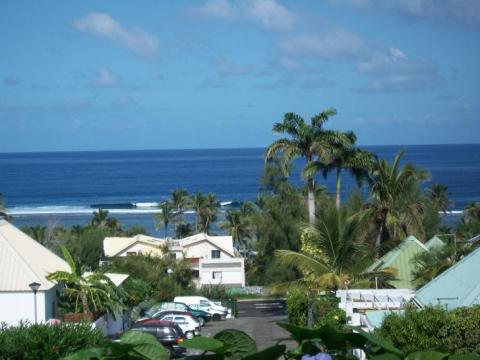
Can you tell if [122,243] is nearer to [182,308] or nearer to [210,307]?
[210,307]

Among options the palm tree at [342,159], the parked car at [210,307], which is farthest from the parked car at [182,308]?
the palm tree at [342,159]

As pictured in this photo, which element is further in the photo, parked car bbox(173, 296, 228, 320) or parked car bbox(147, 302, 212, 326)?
parked car bbox(173, 296, 228, 320)

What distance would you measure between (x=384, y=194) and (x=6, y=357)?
25004mm

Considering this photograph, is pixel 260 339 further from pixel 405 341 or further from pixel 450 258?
pixel 405 341

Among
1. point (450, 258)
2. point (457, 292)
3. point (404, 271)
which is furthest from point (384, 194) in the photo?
point (457, 292)

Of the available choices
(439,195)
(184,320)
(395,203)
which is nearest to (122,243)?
(184,320)

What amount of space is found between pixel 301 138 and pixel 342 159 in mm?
2514

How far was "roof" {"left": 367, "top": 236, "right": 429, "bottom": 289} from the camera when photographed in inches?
1275


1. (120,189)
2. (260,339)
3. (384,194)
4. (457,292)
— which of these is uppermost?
(120,189)

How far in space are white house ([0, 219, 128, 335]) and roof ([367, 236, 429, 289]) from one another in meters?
11.3

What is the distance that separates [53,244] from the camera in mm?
58562

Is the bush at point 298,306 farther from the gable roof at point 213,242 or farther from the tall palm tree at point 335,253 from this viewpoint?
the gable roof at point 213,242

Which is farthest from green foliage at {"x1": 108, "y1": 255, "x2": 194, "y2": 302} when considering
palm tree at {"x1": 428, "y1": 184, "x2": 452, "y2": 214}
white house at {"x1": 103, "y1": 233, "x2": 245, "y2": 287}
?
A: palm tree at {"x1": 428, "y1": 184, "x2": 452, "y2": 214}

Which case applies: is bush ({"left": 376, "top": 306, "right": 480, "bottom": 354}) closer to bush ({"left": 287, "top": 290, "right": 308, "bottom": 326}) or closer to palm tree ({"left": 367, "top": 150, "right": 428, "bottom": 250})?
bush ({"left": 287, "top": 290, "right": 308, "bottom": 326})
